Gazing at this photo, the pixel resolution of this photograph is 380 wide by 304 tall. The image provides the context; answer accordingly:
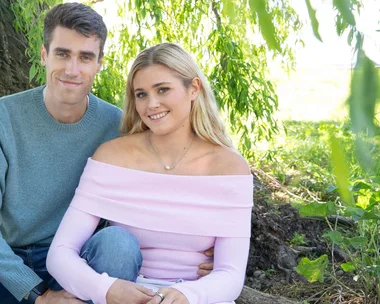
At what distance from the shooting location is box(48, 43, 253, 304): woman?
2.11 metres

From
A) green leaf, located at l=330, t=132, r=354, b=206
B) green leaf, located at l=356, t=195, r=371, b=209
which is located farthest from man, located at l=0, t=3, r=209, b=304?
green leaf, located at l=330, t=132, r=354, b=206

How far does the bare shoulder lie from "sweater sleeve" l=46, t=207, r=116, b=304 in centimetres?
41

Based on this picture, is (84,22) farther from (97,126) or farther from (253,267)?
(253,267)

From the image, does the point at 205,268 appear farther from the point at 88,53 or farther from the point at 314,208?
the point at 88,53

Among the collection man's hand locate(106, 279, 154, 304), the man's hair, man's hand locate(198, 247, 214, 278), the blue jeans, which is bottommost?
man's hand locate(106, 279, 154, 304)

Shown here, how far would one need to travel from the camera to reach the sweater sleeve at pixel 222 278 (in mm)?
1958

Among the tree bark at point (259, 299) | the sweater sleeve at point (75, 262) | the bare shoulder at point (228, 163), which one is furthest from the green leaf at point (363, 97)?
the tree bark at point (259, 299)

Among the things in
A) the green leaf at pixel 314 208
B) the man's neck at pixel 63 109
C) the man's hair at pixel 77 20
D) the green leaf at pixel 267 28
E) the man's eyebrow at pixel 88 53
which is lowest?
the green leaf at pixel 314 208

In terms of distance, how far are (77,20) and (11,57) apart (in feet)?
4.68

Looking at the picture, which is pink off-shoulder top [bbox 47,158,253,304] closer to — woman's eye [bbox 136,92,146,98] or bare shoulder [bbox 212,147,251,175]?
bare shoulder [bbox 212,147,251,175]

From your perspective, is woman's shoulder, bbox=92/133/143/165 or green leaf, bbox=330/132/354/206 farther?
woman's shoulder, bbox=92/133/143/165

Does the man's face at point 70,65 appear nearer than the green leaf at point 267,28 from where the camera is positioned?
No

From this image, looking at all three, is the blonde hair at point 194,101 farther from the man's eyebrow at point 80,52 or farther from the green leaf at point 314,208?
the green leaf at point 314,208

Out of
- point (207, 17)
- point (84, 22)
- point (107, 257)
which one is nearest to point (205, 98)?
point (84, 22)
